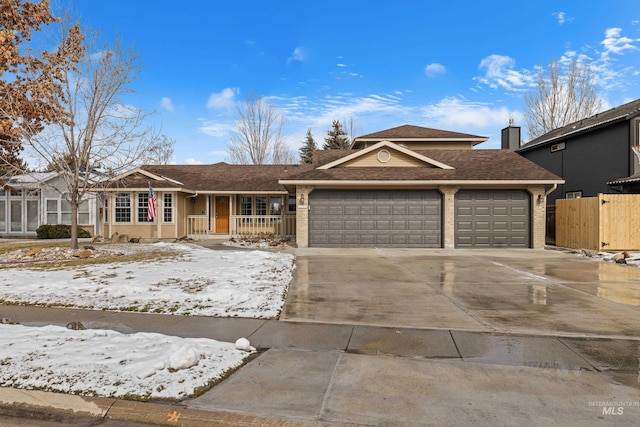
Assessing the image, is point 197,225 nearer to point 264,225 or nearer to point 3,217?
point 264,225

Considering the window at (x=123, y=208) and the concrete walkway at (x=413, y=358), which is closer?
the concrete walkway at (x=413, y=358)

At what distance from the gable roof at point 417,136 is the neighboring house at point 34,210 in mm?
17064

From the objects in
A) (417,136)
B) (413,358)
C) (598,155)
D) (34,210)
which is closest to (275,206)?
(417,136)

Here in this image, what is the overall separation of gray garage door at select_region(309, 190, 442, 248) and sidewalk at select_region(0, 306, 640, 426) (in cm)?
1094

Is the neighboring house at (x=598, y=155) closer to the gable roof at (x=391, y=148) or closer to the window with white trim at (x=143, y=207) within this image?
the gable roof at (x=391, y=148)

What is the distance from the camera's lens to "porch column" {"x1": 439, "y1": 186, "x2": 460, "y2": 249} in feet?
52.2

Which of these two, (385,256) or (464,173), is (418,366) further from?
(464,173)

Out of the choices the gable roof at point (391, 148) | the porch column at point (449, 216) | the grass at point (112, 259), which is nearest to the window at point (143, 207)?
the grass at point (112, 259)

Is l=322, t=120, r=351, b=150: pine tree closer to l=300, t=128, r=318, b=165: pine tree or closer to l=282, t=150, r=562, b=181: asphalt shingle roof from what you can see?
l=300, t=128, r=318, b=165: pine tree

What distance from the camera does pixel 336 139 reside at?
4425 centimetres

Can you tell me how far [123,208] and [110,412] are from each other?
18.5 metres

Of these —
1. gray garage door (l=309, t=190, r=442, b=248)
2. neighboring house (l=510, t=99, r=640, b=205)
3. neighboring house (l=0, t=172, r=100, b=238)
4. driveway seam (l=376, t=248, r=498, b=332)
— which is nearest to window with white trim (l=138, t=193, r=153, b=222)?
neighboring house (l=0, t=172, r=100, b=238)

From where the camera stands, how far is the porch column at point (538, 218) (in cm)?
1577

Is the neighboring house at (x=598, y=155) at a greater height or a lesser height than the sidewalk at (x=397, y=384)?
greater
